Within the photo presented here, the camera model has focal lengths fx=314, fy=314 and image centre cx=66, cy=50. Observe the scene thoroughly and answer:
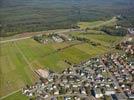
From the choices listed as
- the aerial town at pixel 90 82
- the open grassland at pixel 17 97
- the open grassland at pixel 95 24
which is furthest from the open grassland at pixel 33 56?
the open grassland at pixel 95 24

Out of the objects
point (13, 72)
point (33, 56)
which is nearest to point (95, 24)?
point (33, 56)

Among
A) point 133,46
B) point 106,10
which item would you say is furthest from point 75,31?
point 106,10

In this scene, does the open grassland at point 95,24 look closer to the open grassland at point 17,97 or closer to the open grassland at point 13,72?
the open grassland at point 13,72

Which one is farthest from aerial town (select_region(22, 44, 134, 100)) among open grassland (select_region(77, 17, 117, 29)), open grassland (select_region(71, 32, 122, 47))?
open grassland (select_region(77, 17, 117, 29))

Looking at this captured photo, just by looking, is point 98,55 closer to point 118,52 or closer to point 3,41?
point 118,52

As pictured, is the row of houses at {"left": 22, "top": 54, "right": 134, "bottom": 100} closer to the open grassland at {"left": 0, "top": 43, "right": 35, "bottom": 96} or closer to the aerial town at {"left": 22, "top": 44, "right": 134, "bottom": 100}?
the aerial town at {"left": 22, "top": 44, "right": 134, "bottom": 100}

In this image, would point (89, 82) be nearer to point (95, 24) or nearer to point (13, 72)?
point (13, 72)

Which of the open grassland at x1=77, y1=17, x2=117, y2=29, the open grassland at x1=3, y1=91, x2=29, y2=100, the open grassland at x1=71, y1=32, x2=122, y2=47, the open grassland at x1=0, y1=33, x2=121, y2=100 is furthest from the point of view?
the open grassland at x1=77, y1=17, x2=117, y2=29

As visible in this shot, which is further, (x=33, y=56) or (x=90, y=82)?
(x=33, y=56)
